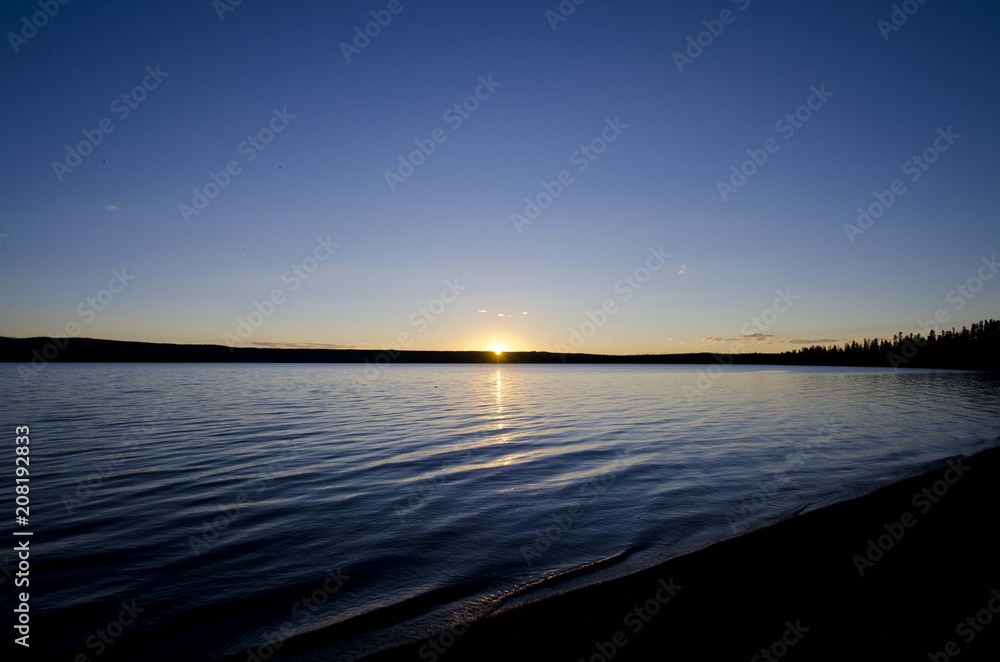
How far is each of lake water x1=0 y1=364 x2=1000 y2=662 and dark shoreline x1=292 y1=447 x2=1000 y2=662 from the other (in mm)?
893

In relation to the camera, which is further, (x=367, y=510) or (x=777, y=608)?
(x=367, y=510)

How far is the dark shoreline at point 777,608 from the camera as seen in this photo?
5.67 m

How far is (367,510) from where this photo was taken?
491 inches

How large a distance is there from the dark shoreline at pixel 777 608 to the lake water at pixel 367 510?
893mm

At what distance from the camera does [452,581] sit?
8.37 metres

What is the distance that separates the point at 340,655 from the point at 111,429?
25493 millimetres

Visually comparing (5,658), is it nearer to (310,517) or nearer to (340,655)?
(340,655)

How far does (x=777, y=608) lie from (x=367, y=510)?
9.22 m

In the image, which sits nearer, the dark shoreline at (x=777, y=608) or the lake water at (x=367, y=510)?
the dark shoreline at (x=777, y=608)

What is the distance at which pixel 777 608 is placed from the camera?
648cm

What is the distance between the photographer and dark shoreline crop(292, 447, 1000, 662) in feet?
18.6

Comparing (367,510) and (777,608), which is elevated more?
(777,608)

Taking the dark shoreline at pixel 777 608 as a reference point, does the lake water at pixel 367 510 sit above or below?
below

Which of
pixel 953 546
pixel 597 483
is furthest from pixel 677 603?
pixel 597 483
